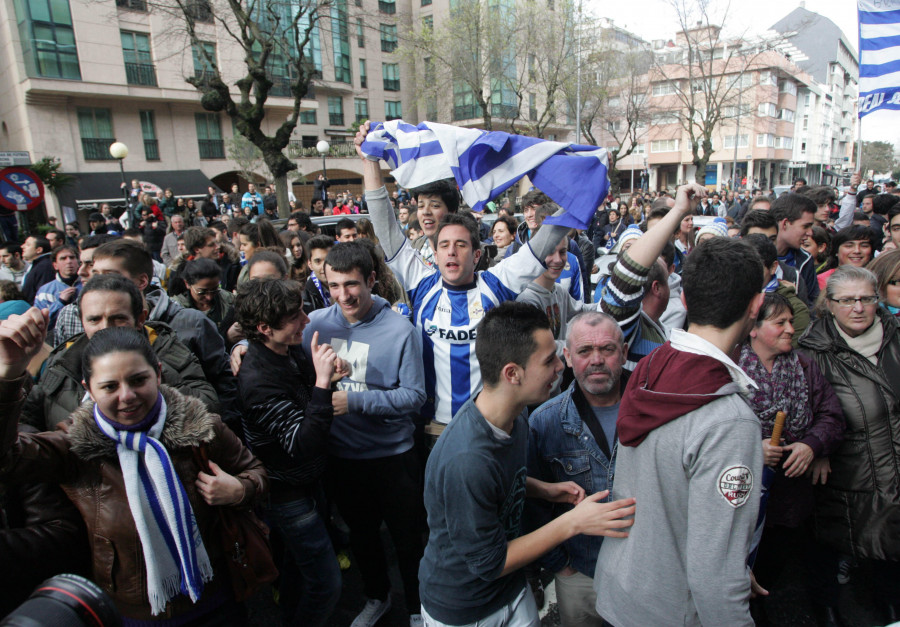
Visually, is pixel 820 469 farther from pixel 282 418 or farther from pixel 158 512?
pixel 158 512

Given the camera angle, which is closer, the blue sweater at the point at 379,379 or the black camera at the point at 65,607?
the black camera at the point at 65,607

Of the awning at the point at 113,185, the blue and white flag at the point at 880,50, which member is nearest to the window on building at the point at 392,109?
A: the awning at the point at 113,185

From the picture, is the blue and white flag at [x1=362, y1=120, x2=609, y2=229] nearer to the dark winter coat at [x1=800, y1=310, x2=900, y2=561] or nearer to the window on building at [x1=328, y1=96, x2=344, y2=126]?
the dark winter coat at [x1=800, y1=310, x2=900, y2=561]

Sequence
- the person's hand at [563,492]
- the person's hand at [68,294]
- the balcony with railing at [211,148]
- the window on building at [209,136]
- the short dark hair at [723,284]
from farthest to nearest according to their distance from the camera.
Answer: the balcony with railing at [211,148], the window on building at [209,136], the person's hand at [68,294], the person's hand at [563,492], the short dark hair at [723,284]

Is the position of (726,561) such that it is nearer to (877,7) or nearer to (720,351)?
(720,351)

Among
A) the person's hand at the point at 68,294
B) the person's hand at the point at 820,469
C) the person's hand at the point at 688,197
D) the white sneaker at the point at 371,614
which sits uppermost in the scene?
the person's hand at the point at 688,197

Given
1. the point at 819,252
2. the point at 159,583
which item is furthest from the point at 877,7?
the point at 159,583

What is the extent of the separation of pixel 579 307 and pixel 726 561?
109 inches

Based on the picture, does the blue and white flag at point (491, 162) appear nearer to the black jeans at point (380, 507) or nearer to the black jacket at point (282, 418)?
the black jacket at point (282, 418)

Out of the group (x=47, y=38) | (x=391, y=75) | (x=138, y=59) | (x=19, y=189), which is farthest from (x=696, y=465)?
(x=391, y=75)

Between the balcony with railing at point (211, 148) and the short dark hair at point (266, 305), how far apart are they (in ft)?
96.6

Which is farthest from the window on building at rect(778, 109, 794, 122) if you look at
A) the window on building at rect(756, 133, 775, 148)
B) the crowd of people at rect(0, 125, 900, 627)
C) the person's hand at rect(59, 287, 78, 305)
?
the person's hand at rect(59, 287, 78, 305)

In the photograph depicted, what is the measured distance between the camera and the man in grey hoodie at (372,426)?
291 cm

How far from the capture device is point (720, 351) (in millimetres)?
1601
